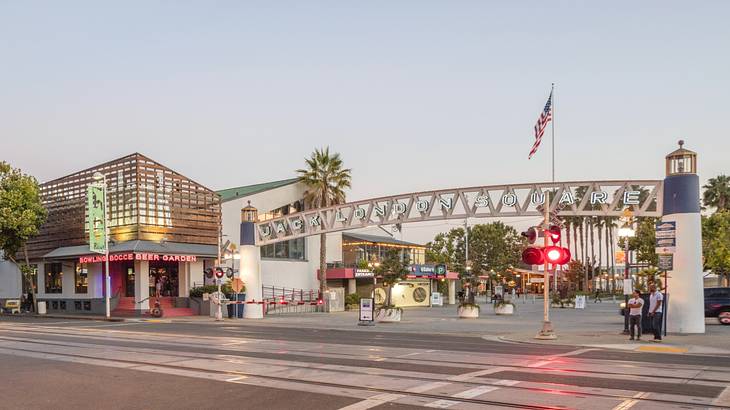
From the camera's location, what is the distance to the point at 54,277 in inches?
2012

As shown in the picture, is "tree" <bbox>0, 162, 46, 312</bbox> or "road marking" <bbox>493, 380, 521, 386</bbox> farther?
"tree" <bbox>0, 162, 46, 312</bbox>

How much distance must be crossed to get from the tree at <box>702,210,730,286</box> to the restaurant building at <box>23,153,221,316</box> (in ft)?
123

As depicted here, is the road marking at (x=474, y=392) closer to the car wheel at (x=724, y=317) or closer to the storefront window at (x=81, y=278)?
the car wheel at (x=724, y=317)

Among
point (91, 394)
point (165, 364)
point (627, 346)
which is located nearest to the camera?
point (91, 394)

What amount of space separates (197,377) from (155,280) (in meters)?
34.0

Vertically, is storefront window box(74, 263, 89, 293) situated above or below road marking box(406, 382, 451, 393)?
below

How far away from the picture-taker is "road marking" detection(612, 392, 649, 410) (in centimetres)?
977

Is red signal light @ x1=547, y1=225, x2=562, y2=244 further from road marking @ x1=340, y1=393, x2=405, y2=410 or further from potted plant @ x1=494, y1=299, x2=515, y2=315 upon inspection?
potted plant @ x1=494, y1=299, x2=515, y2=315

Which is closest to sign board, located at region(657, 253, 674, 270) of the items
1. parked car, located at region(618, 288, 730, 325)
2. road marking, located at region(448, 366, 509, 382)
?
parked car, located at region(618, 288, 730, 325)

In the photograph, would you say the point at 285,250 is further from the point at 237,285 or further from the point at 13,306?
the point at 13,306

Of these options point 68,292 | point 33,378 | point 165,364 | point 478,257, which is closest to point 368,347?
point 165,364

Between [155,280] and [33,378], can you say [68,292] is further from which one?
[33,378]

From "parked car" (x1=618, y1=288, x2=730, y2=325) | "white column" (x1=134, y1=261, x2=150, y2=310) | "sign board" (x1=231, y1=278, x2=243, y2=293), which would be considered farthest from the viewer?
"white column" (x1=134, y1=261, x2=150, y2=310)

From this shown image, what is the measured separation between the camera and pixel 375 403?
10.3 metres
